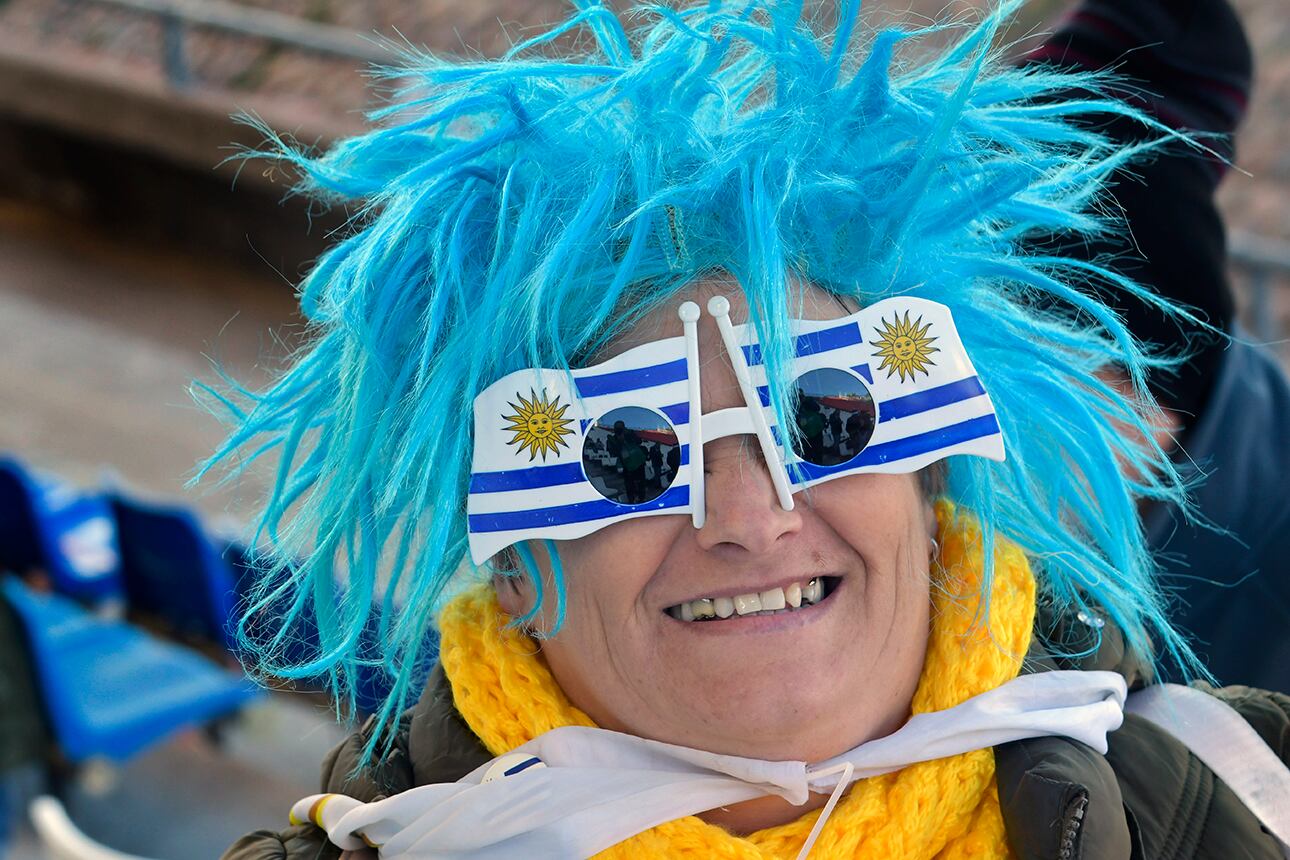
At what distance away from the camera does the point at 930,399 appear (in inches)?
56.4

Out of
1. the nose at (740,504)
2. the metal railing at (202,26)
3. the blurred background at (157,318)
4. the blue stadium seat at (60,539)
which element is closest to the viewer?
the nose at (740,504)

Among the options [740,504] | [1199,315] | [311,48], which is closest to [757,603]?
[740,504]

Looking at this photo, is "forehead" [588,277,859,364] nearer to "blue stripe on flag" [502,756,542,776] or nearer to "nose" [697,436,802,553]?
"nose" [697,436,802,553]

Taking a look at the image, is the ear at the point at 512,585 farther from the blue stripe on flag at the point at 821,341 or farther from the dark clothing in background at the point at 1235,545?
the dark clothing in background at the point at 1235,545

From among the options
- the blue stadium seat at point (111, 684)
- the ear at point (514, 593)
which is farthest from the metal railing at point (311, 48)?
the ear at point (514, 593)

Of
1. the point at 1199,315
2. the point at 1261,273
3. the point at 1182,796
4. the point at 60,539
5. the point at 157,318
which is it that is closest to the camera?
the point at 1182,796

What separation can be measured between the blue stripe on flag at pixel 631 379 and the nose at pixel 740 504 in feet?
0.27

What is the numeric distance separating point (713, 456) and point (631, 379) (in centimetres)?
11

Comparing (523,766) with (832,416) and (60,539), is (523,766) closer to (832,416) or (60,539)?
(832,416)

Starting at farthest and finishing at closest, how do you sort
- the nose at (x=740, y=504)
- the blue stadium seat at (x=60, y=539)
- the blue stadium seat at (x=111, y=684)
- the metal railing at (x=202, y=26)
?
the metal railing at (x=202, y=26) → the blue stadium seat at (x=60, y=539) → the blue stadium seat at (x=111, y=684) → the nose at (x=740, y=504)

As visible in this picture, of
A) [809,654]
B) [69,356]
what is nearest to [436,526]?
[809,654]

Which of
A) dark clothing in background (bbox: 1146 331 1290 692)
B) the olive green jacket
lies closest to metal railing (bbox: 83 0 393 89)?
dark clothing in background (bbox: 1146 331 1290 692)

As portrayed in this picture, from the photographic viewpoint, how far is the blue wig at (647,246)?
4.68 ft

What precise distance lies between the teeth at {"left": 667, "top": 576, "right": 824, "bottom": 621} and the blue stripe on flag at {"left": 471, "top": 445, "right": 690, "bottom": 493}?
0.57ft
